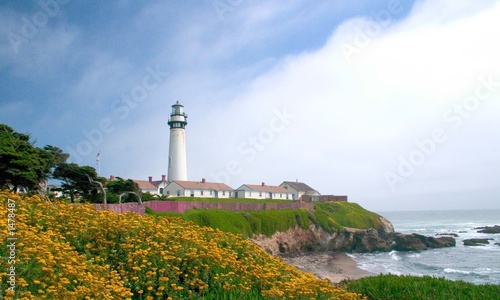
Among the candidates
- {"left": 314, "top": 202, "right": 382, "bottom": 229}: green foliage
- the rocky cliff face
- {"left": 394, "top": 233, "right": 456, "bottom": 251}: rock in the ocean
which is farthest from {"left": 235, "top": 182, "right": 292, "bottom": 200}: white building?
{"left": 394, "top": 233, "right": 456, "bottom": 251}: rock in the ocean

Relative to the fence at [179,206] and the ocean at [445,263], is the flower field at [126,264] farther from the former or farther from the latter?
the ocean at [445,263]

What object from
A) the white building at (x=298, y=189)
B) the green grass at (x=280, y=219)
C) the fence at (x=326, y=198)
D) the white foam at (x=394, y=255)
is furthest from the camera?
the white building at (x=298, y=189)

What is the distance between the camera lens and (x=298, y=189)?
79.8 m

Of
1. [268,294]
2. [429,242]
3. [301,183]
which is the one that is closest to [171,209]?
[268,294]

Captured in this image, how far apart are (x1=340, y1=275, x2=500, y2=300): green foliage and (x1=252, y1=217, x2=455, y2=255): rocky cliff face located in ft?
99.0

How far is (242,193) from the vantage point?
70.8 m

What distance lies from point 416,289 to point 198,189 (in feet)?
170

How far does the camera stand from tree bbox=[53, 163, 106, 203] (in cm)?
2694

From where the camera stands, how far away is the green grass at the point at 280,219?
1379 inches

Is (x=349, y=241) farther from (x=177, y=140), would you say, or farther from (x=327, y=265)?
(x=177, y=140)

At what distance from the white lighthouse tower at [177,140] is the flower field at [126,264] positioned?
156 ft

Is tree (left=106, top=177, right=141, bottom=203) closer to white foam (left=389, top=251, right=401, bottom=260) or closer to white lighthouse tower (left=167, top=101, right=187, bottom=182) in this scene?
white lighthouse tower (left=167, top=101, right=187, bottom=182)

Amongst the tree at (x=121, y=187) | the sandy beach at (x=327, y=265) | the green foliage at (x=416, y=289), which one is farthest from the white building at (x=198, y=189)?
the green foliage at (x=416, y=289)

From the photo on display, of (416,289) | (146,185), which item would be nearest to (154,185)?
(146,185)
